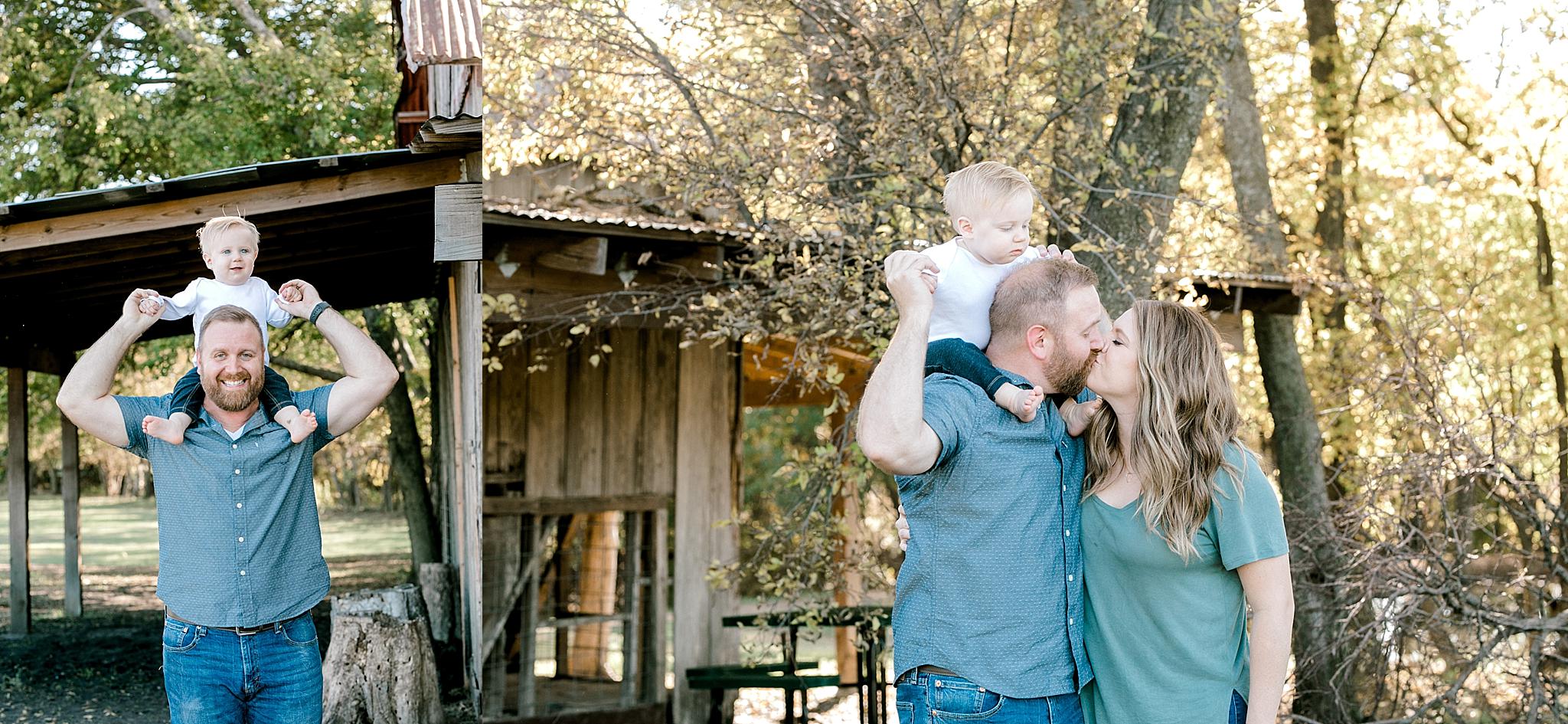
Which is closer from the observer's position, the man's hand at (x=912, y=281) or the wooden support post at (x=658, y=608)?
the man's hand at (x=912, y=281)

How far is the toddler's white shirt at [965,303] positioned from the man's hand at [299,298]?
1.55m

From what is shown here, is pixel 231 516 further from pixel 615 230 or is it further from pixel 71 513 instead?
pixel 71 513

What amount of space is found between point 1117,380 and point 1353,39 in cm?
1116

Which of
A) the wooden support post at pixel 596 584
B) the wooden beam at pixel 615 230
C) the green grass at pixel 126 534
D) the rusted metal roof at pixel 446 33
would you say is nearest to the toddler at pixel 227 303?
the rusted metal roof at pixel 446 33

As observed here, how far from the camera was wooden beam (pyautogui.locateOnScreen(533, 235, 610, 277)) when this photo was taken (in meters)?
5.92

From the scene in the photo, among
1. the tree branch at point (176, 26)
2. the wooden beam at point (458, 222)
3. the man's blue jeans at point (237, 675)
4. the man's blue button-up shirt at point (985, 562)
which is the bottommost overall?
the man's blue jeans at point (237, 675)

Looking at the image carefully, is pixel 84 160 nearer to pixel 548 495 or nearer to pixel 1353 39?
pixel 548 495

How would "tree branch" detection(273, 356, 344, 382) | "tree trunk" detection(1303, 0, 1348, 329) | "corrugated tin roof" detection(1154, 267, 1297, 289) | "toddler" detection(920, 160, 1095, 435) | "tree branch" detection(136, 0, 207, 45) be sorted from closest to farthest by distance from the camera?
"toddler" detection(920, 160, 1095, 435) < "corrugated tin roof" detection(1154, 267, 1297, 289) < "tree branch" detection(136, 0, 207, 45) < "tree branch" detection(273, 356, 344, 382) < "tree trunk" detection(1303, 0, 1348, 329)

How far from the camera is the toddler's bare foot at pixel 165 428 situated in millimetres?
2904

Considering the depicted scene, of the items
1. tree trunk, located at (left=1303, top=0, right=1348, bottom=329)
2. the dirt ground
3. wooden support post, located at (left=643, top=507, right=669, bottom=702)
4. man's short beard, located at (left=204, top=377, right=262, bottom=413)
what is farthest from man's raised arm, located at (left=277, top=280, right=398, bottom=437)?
tree trunk, located at (left=1303, top=0, right=1348, bottom=329)

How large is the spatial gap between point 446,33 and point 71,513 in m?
7.11

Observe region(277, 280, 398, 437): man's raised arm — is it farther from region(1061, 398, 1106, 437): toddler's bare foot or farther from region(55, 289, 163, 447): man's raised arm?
region(1061, 398, 1106, 437): toddler's bare foot

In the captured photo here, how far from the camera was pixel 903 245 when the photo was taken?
5438 millimetres

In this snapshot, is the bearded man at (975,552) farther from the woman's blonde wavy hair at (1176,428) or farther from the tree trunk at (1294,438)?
the tree trunk at (1294,438)
